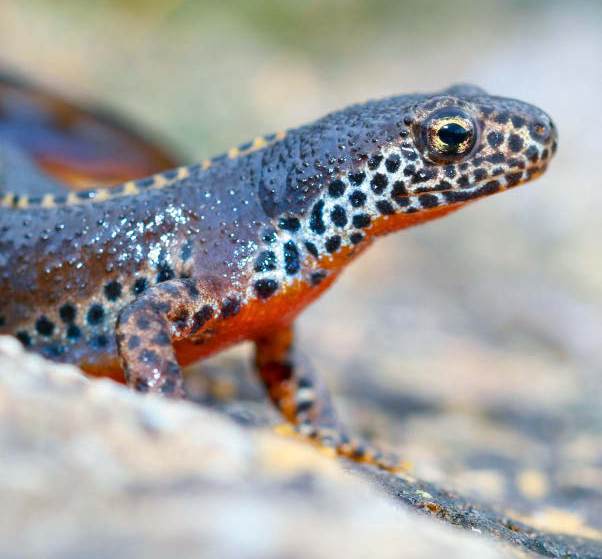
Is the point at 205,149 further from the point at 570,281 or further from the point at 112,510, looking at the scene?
the point at 112,510

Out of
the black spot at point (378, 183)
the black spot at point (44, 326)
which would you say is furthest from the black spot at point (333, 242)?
the black spot at point (44, 326)

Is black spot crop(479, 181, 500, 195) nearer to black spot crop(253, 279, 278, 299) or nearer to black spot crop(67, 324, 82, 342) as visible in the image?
black spot crop(253, 279, 278, 299)

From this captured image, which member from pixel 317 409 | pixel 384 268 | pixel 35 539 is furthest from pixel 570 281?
pixel 35 539

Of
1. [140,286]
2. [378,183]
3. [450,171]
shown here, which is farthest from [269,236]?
[450,171]

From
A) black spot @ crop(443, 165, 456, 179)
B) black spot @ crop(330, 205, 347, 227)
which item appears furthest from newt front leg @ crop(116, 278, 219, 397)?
black spot @ crop(443, 165, 456, 179)

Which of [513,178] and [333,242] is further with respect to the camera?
[333,242]

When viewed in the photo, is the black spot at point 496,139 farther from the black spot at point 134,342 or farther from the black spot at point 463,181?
the black spot at point 134,342

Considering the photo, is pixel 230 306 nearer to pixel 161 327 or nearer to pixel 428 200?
pixel 161 327
